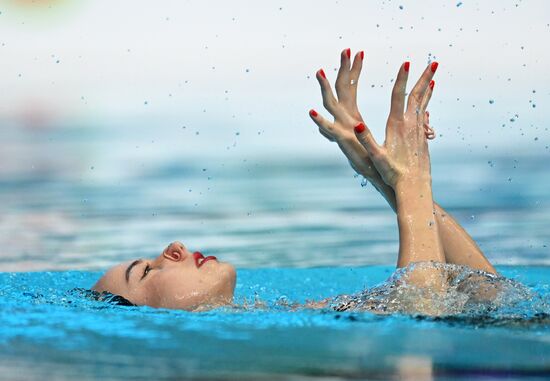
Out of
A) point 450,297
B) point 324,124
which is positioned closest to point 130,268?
point 324,124

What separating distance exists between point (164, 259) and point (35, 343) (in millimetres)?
744

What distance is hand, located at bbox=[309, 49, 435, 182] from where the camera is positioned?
374cm

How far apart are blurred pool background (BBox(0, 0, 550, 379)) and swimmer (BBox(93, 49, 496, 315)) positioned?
25 cm

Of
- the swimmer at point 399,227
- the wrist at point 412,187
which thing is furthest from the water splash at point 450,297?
the wrist at point 412,187

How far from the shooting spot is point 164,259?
363 cm

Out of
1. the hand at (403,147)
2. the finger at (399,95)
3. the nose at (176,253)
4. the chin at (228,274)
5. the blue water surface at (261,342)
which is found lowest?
the blue water surface at (261,342)

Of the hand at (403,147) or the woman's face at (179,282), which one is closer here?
the woman's face at (179,282)

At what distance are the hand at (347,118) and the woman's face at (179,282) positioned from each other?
0.53m

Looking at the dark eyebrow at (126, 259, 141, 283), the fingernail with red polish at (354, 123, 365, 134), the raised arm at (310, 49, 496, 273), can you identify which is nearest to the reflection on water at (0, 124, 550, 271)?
the raised arm at (310, 49, 496, 273)

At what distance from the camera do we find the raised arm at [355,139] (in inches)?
147

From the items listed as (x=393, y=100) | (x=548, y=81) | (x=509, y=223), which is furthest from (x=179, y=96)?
(x=393, y=100)

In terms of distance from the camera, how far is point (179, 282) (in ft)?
Result: 11.7

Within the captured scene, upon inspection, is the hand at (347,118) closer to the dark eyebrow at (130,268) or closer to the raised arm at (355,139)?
the raised arm at (355,139)

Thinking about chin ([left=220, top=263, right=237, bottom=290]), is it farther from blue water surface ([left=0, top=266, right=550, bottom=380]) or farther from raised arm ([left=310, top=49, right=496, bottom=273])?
raised arm ([left=310, top=49, right=496, bottom=273])
